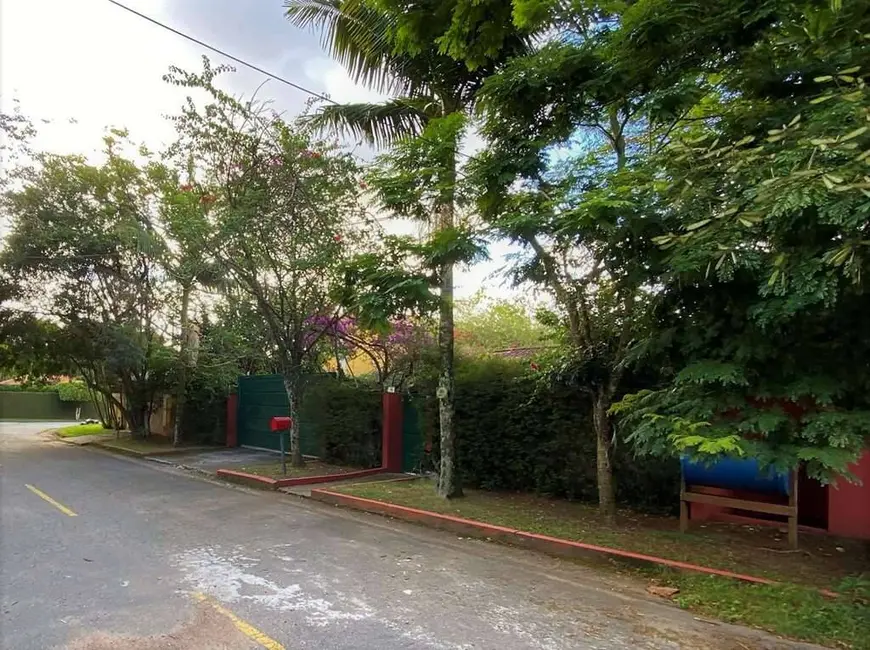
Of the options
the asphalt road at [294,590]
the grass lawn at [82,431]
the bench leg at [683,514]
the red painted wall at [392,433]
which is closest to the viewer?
the asphalt road at [294,590]

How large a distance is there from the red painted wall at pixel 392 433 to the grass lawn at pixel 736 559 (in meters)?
3.06

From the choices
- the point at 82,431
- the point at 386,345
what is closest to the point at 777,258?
the point at 386,345

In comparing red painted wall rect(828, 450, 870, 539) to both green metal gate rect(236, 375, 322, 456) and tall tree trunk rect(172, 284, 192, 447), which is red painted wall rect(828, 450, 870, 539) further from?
tall tree trunk rect(172, 284, 192, 447)

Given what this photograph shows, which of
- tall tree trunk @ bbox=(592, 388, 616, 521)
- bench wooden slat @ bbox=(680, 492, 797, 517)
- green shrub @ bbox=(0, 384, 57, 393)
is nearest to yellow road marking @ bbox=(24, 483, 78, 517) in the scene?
tall tree trunk @ bbox=(592, 388, 616, 521)

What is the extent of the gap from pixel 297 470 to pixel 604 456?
698 centimetres

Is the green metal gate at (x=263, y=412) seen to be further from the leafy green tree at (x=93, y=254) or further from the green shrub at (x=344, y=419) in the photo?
the leafy green tree at (x=93, y=254)

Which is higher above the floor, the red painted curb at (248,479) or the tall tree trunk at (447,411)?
the tall tree trunk at (447,411)

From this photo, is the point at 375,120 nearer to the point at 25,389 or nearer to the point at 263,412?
the point at 263,412

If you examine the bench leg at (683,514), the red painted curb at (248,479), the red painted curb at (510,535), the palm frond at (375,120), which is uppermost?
the palm frond at (375,120)

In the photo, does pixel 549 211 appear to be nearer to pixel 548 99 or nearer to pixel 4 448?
pixel 548 99

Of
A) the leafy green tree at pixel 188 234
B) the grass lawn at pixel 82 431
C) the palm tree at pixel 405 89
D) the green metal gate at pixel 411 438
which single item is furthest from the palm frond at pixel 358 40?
the grass lawn at pixel 82 431

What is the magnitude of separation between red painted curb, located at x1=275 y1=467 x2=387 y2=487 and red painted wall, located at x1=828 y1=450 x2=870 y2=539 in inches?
311

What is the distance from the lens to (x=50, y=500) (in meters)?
9.32

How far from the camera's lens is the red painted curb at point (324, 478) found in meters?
11.2
